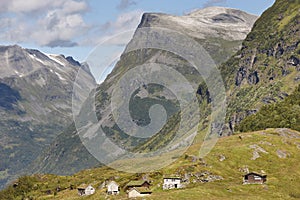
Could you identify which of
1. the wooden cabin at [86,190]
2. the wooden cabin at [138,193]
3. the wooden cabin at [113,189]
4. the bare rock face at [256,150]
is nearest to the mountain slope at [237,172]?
the bare rock face at [256,150]

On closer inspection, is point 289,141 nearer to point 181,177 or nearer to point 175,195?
point 181,177

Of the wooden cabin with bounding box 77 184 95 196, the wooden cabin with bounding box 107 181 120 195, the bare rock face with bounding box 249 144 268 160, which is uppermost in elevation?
the bare rock face with bounding box 249 144 268 160

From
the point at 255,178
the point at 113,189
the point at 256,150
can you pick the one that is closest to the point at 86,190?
the point at 113,189

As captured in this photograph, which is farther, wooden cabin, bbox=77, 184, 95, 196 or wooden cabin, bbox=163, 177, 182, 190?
wooden cabin, bbox=77, 184, 95, 196

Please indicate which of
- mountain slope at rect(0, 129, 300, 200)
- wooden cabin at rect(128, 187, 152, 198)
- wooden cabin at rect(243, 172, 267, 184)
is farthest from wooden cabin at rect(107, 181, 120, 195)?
wooden cabin at rect(243, 172, 267, 184)

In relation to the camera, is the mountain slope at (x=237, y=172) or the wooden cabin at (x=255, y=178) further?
the wooden cabin at (x=255, y=178)

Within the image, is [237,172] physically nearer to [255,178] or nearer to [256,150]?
[256,150]

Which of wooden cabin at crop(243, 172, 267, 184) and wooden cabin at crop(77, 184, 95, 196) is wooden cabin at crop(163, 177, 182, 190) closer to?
wooden cabin at crop(243, 172, 267, 184)

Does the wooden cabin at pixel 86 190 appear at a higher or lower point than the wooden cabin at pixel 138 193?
lower

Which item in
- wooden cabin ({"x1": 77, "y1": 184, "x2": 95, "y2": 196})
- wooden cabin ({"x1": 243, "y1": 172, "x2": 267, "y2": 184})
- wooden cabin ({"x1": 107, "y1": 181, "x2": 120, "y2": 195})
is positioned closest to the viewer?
wooden cabin ({"x1": 243, "y1": 172, "x2": 267, "y2": 184})

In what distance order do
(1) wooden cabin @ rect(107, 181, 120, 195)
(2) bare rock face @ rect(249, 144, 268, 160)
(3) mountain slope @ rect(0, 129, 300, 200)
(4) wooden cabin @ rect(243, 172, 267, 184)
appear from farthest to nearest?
(2) bare rock face @ rect(249, 144, 268, 160) → (1) wooden cabin @ rect(107, 181, 120, 195) → (4) wooden cabin @ rect(243, 172, 267, 184) → (3) mountain slope @ rect(0, 129, 300, 200)

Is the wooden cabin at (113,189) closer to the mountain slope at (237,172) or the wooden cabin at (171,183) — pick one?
the mountain slope at (237,172)

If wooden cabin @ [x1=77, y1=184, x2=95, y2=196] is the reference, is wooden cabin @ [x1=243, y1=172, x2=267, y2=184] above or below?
above

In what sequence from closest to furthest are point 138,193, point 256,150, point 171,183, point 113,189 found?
1. point 138,193
2. point 171,183
3. point 113,189
4. point 256,150
